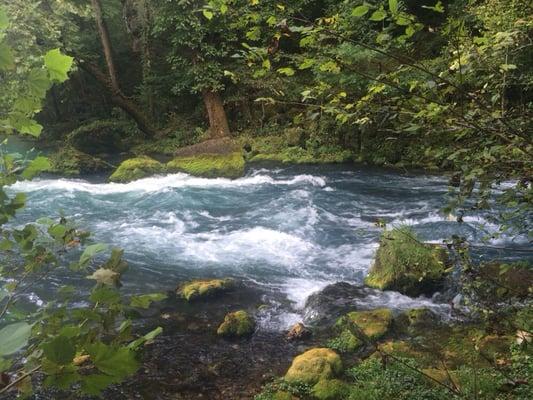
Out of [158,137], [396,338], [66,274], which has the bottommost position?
[396,338]

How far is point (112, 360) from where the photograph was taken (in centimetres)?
98

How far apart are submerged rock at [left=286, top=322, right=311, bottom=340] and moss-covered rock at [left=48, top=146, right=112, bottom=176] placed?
12.8m

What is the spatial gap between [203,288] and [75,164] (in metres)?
11.5

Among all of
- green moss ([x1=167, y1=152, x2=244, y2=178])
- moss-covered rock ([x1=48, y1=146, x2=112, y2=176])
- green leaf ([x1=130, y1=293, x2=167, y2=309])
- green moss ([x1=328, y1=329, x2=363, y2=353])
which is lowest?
green moss ([x1=328, y1=329, x2=363, y2=353])

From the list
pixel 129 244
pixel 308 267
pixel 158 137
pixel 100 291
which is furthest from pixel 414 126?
pixel 158 137

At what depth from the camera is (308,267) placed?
8172 millimetres

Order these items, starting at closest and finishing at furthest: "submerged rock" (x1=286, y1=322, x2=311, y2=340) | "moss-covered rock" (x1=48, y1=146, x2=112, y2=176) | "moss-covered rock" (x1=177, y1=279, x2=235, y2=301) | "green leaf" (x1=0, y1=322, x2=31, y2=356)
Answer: "green leaf" (x1=0, y1=322, x2=31, y2=356) → "submerged rock" (x1=286, y1=322, x2=311, y2=340) → "moss-covered rock" (x1=177, y1=279, x2=235, y2=301) → "moss-covered rock" (x1=48, y1=146, x2=112, y2=176)

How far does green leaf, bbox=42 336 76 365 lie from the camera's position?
95 cm

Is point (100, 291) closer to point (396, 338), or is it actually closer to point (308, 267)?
point (396, 338)

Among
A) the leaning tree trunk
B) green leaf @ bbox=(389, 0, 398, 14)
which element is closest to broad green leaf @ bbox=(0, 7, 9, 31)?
green leaf @ bbox=(389, 0, 398, 14)

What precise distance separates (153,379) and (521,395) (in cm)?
371

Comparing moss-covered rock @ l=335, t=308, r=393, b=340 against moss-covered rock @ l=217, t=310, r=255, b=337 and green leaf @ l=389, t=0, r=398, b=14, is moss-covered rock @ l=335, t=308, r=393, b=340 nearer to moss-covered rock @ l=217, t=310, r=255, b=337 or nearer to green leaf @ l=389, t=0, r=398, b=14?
moss-covered rock @ l=217, t=310, r=255, b=337

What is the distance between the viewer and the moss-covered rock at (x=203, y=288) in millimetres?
7223

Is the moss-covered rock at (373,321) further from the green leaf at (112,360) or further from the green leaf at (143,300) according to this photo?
the green leaf at (112,360)
